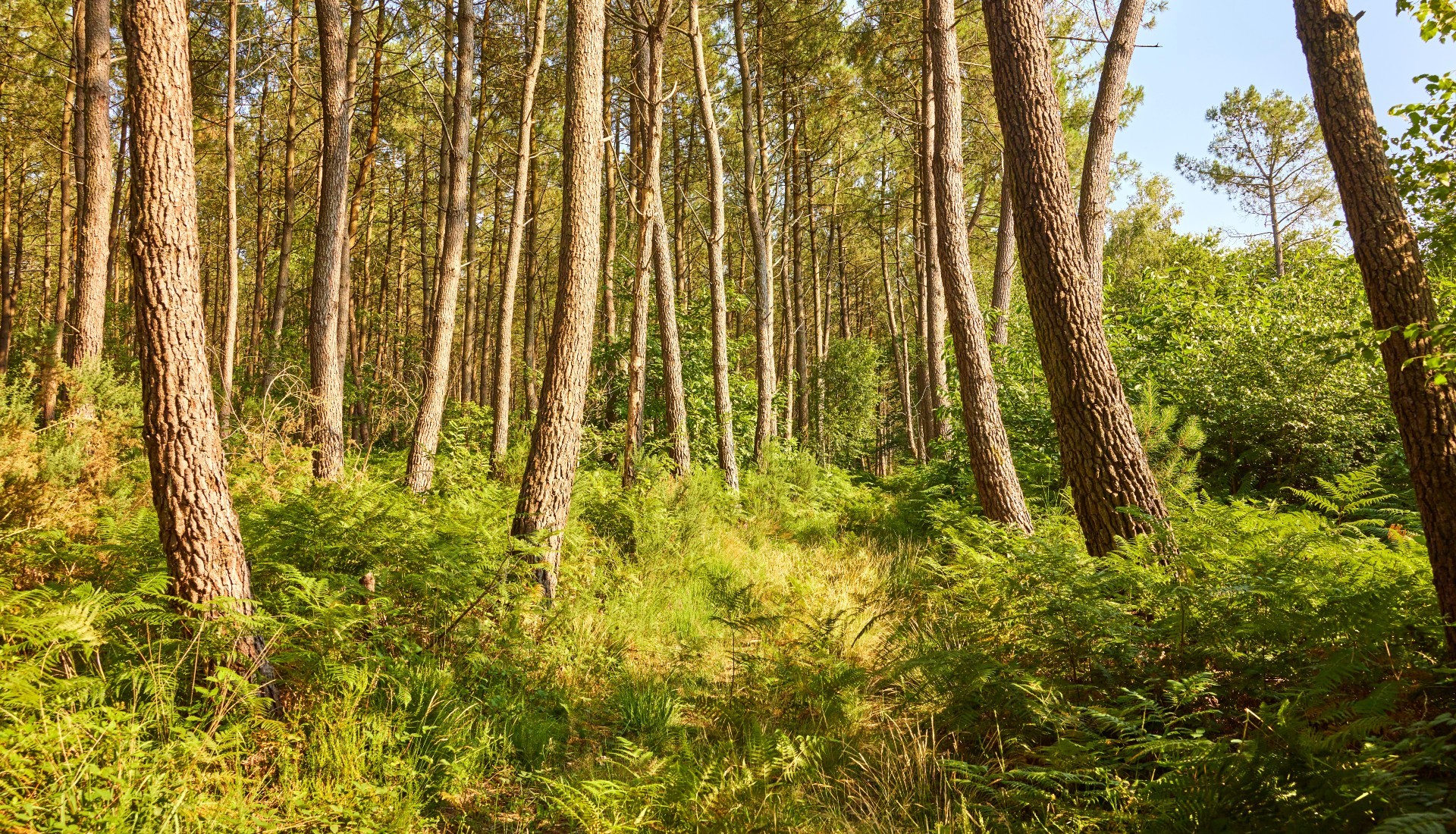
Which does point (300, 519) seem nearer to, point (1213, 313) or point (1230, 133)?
point (1213, 313)

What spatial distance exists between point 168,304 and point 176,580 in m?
1.42

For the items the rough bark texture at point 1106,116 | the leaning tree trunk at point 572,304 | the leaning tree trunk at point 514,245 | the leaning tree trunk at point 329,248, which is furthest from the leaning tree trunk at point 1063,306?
the leaning tree trunk at point 329,248

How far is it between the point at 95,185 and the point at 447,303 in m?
5.05

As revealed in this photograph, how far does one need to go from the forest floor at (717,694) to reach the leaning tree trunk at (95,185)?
195 inches

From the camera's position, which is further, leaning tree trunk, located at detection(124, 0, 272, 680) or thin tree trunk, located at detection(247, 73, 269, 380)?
thin tree trunk, located at detection(247, 73, 269, 380)

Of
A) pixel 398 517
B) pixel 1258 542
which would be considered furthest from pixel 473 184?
pixel 1258 542

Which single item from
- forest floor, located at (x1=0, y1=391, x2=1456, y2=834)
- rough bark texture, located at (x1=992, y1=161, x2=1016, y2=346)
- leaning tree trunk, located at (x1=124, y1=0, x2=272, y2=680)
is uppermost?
rough bark texture, located at (x1=992, y1=161, x2=1016, y2=346)

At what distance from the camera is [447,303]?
373 inches

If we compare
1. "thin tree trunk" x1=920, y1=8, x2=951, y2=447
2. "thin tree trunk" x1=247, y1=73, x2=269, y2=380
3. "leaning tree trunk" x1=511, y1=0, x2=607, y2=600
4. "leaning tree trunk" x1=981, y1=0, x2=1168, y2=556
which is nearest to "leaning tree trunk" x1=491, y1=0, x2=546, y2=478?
"leaning tree trunk" x1=511, y1=0, x2=607, y2=600

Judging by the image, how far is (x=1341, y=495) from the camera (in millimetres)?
4016

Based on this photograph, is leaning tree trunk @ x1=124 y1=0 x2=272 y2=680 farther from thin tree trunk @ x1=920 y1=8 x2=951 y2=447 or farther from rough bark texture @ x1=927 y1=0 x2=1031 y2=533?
thin tree trunk @ x1=920 y1=8 x2=951 y2=447

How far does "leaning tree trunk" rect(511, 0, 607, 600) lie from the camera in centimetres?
586

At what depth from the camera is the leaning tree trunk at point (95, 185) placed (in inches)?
374

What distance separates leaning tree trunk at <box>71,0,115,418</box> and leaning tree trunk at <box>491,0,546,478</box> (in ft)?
16.7
